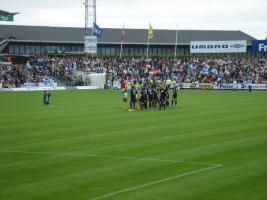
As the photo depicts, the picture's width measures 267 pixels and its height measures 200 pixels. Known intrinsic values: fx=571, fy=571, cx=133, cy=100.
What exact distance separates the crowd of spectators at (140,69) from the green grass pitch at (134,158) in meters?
42.1

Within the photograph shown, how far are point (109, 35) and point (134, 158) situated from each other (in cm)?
7839

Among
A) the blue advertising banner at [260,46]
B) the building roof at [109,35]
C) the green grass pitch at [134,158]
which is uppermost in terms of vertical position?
the building roof at [109,35]

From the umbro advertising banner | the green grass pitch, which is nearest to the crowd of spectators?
the umbro advertising banner

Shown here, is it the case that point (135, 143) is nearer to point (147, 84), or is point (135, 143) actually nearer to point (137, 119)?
point (137, 119)

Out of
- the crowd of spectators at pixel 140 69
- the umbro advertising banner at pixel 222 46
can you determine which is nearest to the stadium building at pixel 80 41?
the crowd of spectators at pixel 140 69

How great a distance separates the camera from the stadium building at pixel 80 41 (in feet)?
287

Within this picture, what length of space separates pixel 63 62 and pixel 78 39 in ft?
44.4

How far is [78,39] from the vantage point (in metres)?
89.6

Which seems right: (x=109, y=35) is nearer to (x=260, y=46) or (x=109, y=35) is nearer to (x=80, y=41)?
(x=80, y=41)

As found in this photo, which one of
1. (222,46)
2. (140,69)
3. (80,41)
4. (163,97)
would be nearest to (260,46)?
(222,46)

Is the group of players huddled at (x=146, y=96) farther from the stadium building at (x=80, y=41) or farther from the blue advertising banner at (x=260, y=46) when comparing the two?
the stadium building at (x=80, y=41)

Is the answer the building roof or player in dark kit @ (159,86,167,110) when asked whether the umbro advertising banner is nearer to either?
the building roof

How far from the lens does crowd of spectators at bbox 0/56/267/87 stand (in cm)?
6906

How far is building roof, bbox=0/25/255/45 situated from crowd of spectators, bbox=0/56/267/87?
10.0 metres
